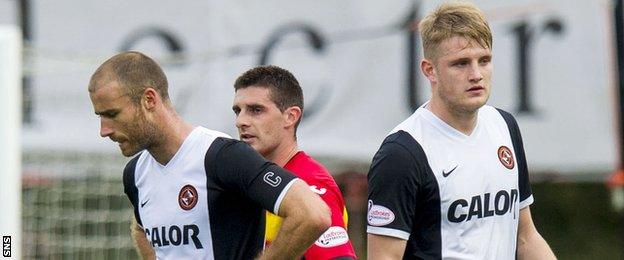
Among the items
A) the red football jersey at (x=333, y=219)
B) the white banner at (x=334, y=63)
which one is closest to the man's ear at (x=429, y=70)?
the red football jersey at (x=333, y=219)

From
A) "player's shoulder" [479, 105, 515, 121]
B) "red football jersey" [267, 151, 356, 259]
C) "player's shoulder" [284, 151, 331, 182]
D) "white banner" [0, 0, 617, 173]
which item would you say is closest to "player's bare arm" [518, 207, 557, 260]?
"player's shoulder" [479, 105, 515, 121]

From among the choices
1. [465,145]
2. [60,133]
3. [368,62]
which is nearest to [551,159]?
[368,62]

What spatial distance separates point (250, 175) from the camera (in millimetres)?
5020

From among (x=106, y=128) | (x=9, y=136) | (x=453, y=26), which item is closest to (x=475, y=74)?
(x=453, y=26)

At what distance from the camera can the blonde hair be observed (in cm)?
530

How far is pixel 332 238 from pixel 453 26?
3.67 ft

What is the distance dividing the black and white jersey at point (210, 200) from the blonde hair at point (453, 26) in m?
0.82

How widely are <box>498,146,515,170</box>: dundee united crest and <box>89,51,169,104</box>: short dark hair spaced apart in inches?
53.1

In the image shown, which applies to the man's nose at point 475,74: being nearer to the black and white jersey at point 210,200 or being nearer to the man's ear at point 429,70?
the man's ear at point 429,70

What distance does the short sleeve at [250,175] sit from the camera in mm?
4992

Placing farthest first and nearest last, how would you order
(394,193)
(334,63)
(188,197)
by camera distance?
(334,63) < (188,197) < (394,193)

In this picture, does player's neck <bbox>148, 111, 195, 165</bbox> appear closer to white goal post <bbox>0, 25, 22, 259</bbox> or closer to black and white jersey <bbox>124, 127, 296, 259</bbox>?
black and white jersey <bbox>124, 127, 296, 259</bbox>

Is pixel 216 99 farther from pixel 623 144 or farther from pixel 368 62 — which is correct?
pixel 623 144

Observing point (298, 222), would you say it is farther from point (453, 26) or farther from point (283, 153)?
point (283, 153)
